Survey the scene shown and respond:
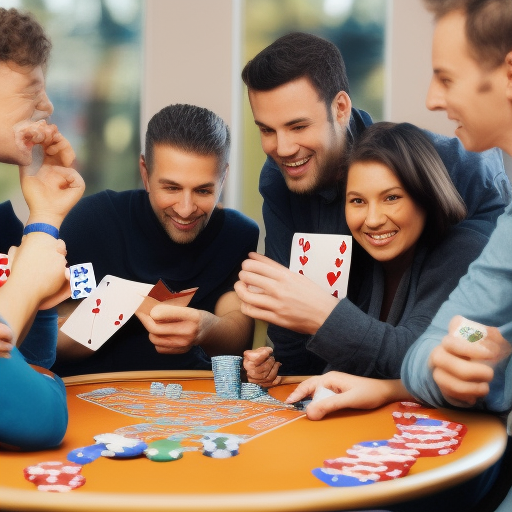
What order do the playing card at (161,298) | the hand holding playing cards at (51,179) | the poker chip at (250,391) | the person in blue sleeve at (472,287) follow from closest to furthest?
the person in blue sleeve at (472,287) → the poker chip at (250,391) → the hand holding playing cards at (51,179) → the playing card at (161,298)

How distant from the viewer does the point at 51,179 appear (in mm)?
2080

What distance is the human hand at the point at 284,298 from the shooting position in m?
1.86

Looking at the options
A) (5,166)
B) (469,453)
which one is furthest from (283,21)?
(469,453)

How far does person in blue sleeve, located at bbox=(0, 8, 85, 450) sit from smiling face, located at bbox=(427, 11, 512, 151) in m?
0.99

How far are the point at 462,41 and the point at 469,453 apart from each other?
852 millimetres

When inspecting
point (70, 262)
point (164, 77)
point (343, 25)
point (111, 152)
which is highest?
point (343, 25)

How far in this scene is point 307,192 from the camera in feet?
8.15

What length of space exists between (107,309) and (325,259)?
0.66 meters

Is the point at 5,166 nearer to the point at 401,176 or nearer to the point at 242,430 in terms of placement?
the point at 401,176

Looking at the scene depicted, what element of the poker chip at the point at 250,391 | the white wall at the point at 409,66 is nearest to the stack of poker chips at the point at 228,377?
the poker chip at the point at 250,391

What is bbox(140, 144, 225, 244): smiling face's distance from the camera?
262 centimetres

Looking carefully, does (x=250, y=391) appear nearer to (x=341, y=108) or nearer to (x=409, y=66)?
(x=341, y=108)

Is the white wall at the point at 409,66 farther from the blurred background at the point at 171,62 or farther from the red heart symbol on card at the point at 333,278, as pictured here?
the red heart symbol on card at the point at 333,278

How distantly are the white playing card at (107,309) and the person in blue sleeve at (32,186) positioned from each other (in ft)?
0.65
